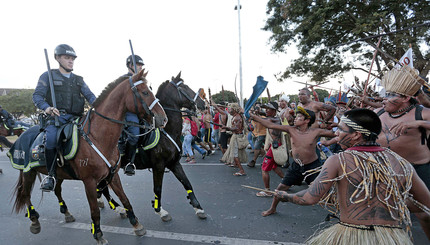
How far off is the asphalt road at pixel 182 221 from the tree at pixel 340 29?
7.73 m

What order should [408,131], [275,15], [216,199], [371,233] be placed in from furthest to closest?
1. [275,15]
2. [216,199]
3. [408,131]
4. [371,233]

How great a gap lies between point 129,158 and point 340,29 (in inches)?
527

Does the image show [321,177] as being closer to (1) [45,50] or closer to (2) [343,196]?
(2) [343,196]

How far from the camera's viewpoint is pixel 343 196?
72.3 inches

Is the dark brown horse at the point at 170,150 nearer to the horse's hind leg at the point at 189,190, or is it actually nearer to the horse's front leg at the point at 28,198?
the horse's hind leg at the point at 189,190

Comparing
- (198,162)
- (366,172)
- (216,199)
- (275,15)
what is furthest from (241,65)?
(366,172)

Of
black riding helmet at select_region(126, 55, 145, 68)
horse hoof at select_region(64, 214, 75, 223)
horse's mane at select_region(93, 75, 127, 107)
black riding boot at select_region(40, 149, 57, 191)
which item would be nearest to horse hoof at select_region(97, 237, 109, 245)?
black riding boot at select_region(40, 149, 57, 191)

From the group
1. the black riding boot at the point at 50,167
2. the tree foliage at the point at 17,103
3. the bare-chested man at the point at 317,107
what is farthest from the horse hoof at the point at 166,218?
the tree foliage at the point at 17,103

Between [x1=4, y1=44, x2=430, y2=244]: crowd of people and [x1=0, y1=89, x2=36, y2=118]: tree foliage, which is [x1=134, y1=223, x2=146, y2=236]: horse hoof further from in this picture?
[x1=0, y1=89, x2=36, y2=118]: tree foliage

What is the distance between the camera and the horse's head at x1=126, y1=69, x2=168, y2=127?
135 inches

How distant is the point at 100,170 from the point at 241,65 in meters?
19.3

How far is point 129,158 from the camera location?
4.32 metres

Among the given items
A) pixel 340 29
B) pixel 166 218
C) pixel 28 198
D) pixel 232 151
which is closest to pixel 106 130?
pixel 166 218

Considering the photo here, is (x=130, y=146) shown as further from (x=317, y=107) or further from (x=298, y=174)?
(x=317, y=107)
